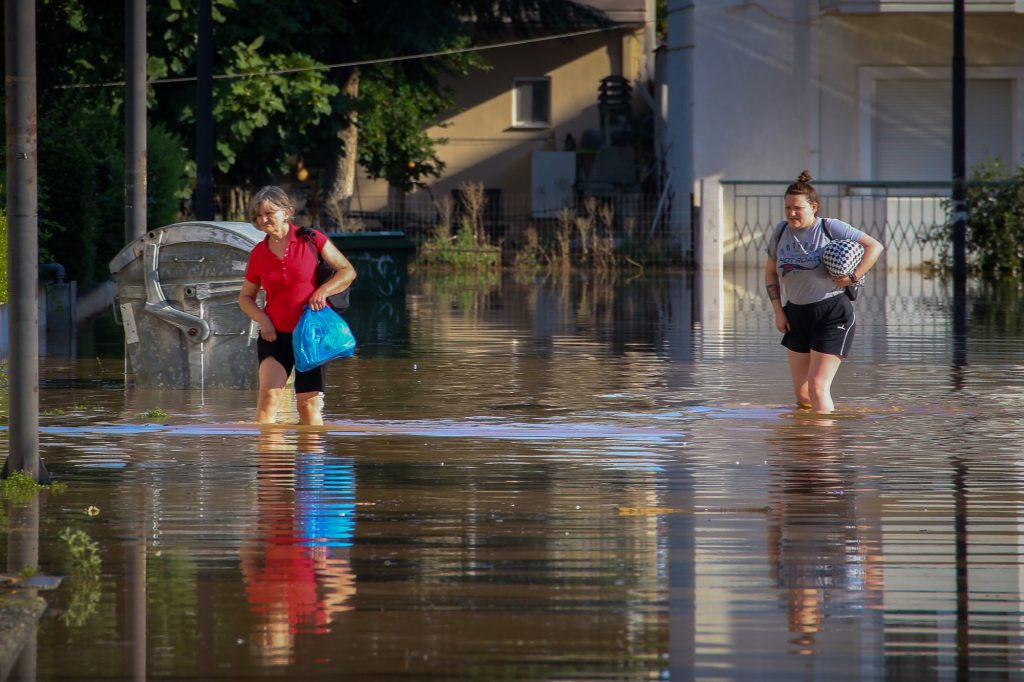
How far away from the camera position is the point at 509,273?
31.9 metres

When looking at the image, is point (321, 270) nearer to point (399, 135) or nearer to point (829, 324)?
point (829, 324)

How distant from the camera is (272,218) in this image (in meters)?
10.7

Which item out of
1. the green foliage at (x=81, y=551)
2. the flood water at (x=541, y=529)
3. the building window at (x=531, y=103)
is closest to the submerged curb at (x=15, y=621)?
the flood water at (x=541, y=529)

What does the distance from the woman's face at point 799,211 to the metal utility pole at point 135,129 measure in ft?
20.4

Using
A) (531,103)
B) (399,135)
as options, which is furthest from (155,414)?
(531,103)

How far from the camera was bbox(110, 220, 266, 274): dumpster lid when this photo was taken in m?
13.0

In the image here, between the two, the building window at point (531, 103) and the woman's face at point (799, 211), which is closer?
the woman's face at point (799, 211)

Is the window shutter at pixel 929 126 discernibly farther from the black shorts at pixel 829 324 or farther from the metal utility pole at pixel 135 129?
the black shorts at pixel 829 324

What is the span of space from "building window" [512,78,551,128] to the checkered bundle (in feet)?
120

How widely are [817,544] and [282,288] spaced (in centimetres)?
438

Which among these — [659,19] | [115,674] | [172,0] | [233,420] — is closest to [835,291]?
[233,420]

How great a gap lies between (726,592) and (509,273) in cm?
2544

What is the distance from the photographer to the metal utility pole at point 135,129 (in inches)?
619

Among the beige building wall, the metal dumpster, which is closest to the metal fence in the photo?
the beige building wall
